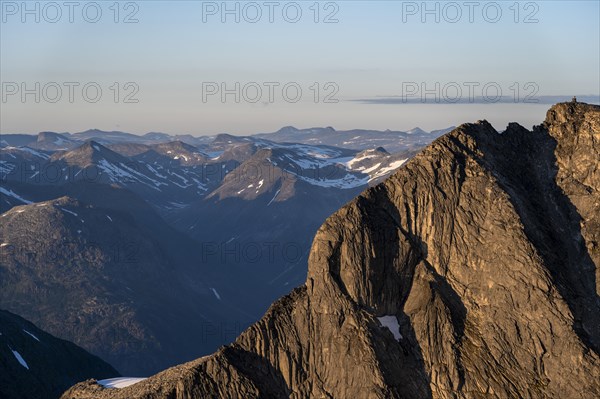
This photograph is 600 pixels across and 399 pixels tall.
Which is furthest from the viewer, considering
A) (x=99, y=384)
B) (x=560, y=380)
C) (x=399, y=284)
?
(x=99, y=384)

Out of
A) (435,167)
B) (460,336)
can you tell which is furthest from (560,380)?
(435,167)

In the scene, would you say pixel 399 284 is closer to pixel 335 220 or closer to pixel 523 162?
pixel 335 220

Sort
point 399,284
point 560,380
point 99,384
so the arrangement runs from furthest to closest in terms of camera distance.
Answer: point 99,384 → point 399,284 → point 560,380

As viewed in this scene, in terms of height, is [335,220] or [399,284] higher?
[335,220]

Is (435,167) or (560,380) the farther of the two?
(435,167)

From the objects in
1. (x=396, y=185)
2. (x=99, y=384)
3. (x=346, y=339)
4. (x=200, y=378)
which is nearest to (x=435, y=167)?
(x=396, y=185)

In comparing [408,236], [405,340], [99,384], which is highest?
[408,236]

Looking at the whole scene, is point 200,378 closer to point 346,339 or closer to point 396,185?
point 346,339
